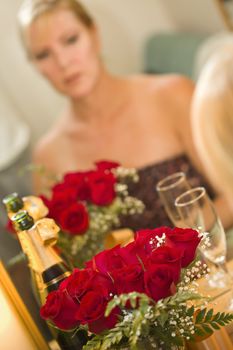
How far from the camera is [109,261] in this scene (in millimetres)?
674

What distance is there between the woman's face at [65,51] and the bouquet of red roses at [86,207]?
654 mm

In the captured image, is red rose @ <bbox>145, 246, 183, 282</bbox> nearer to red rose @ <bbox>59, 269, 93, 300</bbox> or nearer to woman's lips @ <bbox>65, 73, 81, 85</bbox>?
red rose @ <bbox>59, 269, 93, 300</bbox>

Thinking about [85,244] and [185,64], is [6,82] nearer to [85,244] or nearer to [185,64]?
[185,64]

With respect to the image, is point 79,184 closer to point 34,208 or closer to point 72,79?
point 34,208

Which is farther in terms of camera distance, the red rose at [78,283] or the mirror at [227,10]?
the mirror at [227,10]

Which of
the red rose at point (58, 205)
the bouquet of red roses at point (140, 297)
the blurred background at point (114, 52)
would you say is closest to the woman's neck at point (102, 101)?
the blurred background at point (114, 52)

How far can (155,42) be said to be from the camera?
131 inches

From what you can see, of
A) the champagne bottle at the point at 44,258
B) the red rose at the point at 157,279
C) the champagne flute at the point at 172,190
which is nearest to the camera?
the red rose at the point at 157,279

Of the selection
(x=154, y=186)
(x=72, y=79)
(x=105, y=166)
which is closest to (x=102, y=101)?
(x=72, y=79)

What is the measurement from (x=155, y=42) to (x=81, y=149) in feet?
5.08

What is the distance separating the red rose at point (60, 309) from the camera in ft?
2.17

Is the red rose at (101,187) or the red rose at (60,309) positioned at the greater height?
the red rose at (60,309)

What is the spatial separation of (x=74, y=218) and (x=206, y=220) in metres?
0.28

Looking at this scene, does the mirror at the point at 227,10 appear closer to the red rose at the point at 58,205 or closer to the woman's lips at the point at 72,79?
the woman's lips at the point at 72,79
